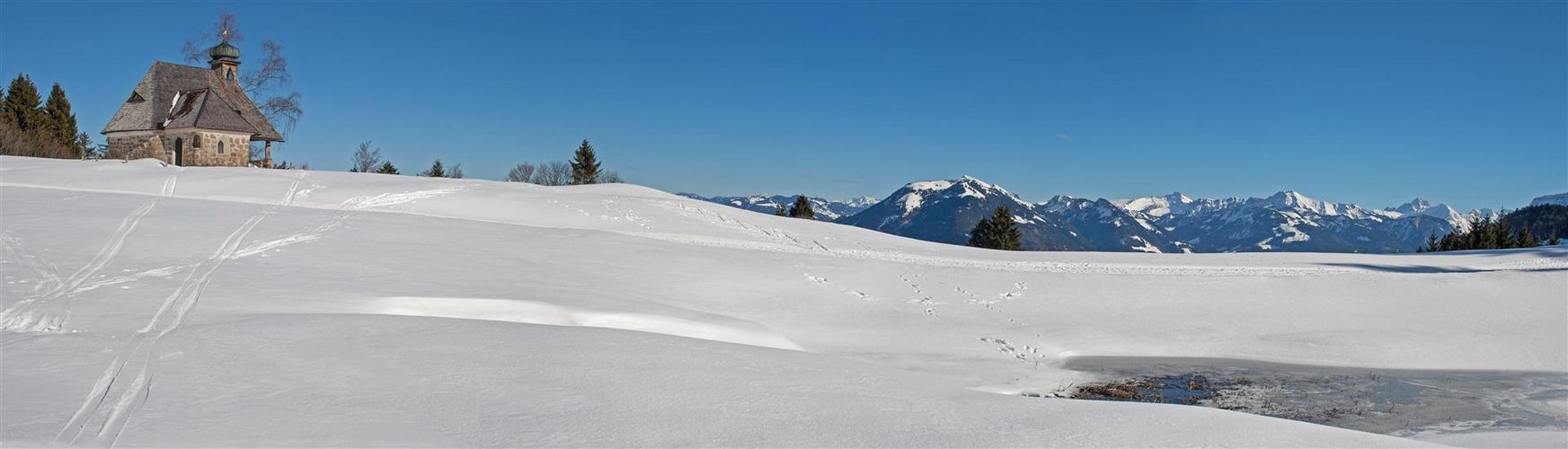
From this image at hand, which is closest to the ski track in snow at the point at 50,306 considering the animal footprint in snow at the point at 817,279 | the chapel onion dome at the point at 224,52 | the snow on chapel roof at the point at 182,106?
the animal footprint in snow at the point at 817,279

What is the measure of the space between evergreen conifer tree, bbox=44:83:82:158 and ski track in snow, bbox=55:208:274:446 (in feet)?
200

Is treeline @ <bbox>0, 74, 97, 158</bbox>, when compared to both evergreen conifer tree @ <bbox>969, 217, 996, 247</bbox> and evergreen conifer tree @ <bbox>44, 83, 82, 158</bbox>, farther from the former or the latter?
evergreen conifer tree @ <bbox>969, 217, 996, 247</bbox>

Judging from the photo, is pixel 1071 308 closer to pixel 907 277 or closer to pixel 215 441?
pixel 907 277

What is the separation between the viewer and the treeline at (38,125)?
49.0m

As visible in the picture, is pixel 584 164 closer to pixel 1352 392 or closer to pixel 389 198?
pixel 389 198

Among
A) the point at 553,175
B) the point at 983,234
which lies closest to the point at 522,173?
the point at 553,175

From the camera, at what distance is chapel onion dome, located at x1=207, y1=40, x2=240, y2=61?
53.3 meters

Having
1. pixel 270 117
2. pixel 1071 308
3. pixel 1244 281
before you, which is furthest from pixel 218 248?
pixel 270 117

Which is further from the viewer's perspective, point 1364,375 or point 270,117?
point 270,117

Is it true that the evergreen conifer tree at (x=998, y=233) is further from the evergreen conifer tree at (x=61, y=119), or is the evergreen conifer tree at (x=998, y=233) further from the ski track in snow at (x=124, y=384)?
the evergreen conifer tree at (x=61, y=119)

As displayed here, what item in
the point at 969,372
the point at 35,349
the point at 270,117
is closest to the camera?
the point at 35,349

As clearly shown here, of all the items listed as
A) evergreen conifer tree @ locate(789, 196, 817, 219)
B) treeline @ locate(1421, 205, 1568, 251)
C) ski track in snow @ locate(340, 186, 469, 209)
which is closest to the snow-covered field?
ski track in snow @ locate(340, 186, 469, 209)

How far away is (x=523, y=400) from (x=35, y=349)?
6.23m

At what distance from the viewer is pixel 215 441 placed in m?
6.52
